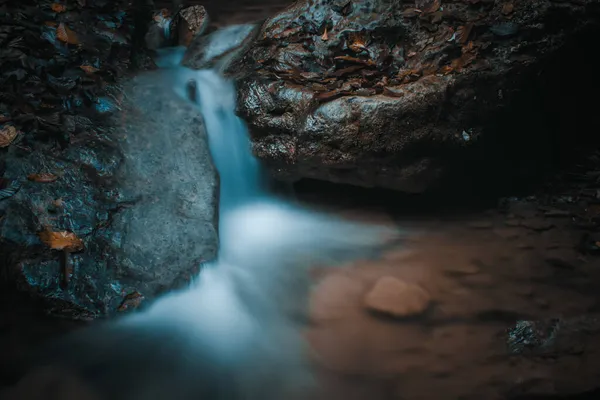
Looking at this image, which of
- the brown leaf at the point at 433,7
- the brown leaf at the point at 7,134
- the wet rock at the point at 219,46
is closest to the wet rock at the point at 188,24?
the wet rock at the point at 219,46

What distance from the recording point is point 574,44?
3.73m

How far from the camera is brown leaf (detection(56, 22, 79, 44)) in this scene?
395 cm

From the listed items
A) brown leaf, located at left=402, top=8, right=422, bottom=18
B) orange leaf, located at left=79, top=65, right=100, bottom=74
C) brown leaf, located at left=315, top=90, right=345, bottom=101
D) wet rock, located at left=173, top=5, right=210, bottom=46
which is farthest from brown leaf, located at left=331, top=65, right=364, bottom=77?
orange leaf, located at left=79, top=65, right=100, bottom=74

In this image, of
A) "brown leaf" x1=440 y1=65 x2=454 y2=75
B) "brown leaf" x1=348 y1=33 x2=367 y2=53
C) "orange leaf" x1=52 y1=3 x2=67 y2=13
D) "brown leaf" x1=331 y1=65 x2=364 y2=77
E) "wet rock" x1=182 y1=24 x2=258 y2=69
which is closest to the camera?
"brown leaf" x1=440 y1=65 x2=454 y2=75

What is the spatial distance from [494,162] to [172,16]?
182 inches

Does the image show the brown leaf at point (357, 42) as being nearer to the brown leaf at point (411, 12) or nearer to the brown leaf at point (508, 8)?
the brown leaf at point (411, 12)

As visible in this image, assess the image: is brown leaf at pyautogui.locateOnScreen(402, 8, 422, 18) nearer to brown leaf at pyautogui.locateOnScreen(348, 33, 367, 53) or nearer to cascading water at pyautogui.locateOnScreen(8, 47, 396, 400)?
brown leaf at pyautogui.locateOnScreen(348, 33, 367, 53)

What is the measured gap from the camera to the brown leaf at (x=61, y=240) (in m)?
2.81

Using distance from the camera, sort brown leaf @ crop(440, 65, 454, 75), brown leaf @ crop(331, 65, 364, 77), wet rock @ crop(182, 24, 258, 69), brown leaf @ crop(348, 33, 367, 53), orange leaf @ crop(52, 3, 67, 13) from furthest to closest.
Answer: wet rock @ crop(182, 24, 258, 69) < orange leaf @ crop(52, 3, 67, 13) < brown leaf @ crop(348, 33, 367, 53) < brown leaf @ crop(331, 65, 364, 77) < brown leaf @ crop(440, 65, 454, 75)

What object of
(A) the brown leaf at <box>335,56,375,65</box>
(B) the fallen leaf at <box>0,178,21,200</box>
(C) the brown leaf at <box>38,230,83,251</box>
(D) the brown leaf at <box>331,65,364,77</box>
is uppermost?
(A) the brown leaf at <box>335,56,375,65</box>

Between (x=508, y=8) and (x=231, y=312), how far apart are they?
3857mm

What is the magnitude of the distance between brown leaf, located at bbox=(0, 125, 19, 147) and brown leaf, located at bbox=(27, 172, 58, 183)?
1.15 ft

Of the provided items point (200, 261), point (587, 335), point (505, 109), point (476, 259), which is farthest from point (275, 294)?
point (505, 109)

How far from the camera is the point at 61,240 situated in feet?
9.40
